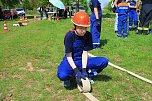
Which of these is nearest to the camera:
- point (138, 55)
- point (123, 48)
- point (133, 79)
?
point (133, 79)

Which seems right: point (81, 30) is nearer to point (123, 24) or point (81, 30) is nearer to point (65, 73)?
point (65, 73)

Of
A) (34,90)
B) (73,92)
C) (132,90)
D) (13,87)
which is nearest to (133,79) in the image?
(132,90)

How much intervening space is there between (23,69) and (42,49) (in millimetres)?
2668

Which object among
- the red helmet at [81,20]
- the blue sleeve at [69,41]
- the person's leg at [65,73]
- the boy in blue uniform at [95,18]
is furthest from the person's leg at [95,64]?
the boy in blue uniform at [95,18]

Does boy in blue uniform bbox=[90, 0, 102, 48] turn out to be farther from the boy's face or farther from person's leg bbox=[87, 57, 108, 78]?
the boy's face

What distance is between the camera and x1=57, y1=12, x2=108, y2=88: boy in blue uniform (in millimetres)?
4996

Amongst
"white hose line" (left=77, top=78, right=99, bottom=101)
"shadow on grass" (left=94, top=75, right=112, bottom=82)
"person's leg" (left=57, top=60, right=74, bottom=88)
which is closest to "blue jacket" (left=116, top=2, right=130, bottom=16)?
"shadow on grass" (left=94, top=75, right=112, bottom=82)

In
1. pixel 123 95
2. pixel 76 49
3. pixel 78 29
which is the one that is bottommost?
pixel 123 95

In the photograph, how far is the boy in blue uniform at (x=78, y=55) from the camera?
500 cm

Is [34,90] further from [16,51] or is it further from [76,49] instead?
[16,51]

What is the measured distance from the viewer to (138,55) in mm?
8023

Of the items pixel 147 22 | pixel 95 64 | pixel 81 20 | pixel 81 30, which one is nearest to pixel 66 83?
pixel 95 64

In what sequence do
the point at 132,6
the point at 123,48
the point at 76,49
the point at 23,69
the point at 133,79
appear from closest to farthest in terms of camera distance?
the point at 76,49 < the point at 133,79 < the point at 23,69 < the point at 123,48 < the point at 132,6

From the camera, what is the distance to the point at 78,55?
5.40m
